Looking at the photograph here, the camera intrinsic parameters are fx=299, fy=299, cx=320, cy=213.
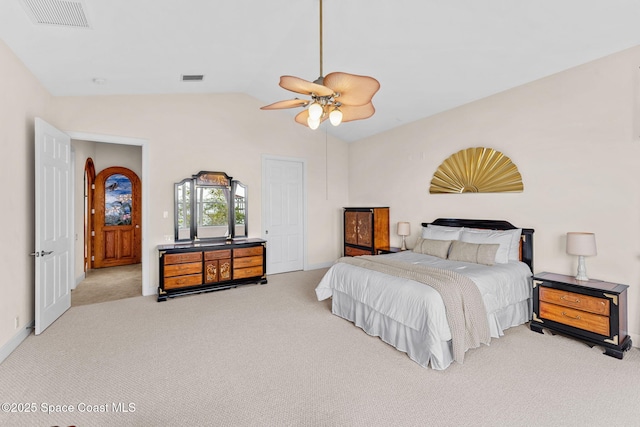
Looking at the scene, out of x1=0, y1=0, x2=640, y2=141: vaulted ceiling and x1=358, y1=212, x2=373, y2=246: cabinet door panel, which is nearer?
x1=0, y1=0, x2=640, y2=141: vaulted ceiling

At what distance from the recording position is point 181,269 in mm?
4609

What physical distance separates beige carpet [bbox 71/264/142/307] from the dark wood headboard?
5156 mm

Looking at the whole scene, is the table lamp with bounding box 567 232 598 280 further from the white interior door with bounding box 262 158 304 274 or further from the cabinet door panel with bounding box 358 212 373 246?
the white interior door with bounding box 262 158 304 274

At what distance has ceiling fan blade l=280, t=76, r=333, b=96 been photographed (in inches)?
88.3

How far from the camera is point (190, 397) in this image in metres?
2.22

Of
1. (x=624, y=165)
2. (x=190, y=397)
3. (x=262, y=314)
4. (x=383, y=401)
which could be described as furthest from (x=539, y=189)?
(x=190, y=397)

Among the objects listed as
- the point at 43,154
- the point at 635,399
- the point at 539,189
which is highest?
the point at 43,154

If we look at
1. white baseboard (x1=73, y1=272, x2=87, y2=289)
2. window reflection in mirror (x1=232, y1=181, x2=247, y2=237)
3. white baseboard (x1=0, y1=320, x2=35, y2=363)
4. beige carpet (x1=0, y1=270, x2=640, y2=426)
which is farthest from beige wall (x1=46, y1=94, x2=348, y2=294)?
beige carpet (x1=0, y1=270, x2=640, y2=426)

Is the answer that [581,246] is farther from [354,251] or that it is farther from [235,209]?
[235,209]

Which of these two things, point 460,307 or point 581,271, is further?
point 581,271

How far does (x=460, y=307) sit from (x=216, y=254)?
367 centimetres

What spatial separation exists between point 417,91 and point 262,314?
3.84m

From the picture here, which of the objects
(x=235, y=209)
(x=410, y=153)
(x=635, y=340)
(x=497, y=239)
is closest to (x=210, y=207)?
(x=235, y=209)

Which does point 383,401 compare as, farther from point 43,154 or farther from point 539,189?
point 43,154
